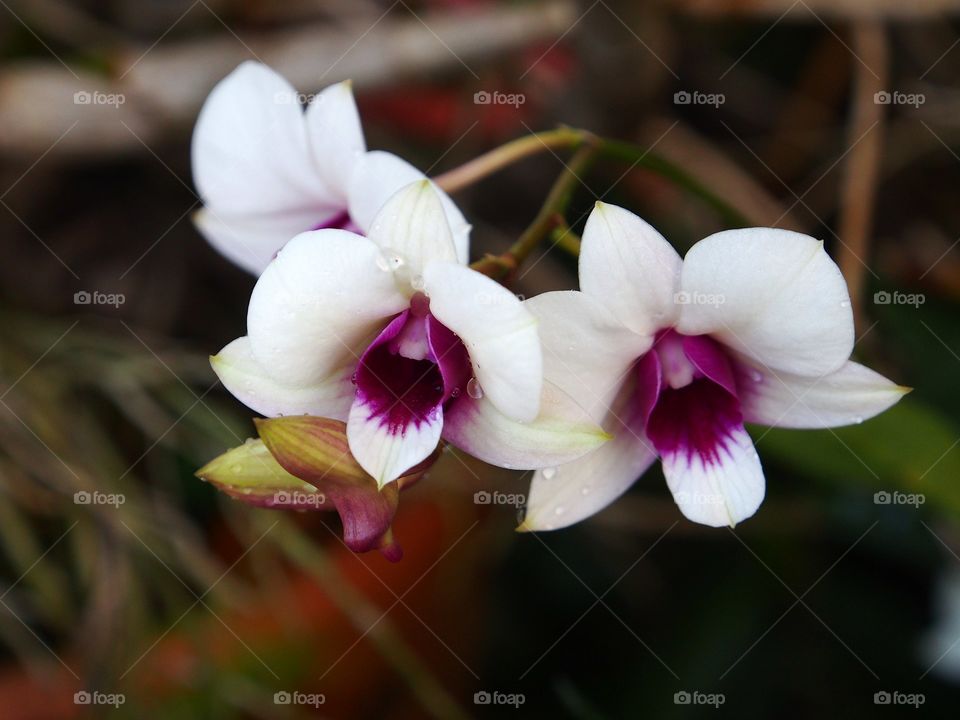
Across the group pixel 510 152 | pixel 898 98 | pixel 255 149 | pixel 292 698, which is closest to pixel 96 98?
pixel 255 149

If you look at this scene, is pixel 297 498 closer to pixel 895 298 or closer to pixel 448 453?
pixel 448 453

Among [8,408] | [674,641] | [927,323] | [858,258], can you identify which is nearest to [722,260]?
[858,258]

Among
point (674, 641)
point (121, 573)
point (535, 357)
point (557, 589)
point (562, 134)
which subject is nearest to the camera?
point (535, 357)

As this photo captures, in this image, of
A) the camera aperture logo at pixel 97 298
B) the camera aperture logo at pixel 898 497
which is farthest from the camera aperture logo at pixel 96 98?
the camera aperture logo at pixel 898 497

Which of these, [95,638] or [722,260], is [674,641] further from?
[722,260]

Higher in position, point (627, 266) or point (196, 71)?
point (196, 71)

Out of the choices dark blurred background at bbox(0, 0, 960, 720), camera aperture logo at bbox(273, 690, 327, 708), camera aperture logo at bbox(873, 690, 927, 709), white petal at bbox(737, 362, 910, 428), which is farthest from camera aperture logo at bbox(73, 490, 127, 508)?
camera aperture logo at bbox(873, 690, 927, 709)

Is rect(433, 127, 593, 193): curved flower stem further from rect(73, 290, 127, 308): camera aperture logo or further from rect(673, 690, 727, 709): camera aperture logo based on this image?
rect(673, 690, 727, 709): camera aperture logo
